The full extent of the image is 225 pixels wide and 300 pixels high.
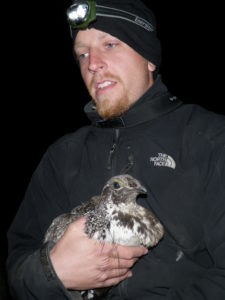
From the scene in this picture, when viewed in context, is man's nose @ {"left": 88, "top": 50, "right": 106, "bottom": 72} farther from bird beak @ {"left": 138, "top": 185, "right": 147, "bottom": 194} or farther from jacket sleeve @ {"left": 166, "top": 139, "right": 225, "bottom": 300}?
jacket sleeve @ {"left": 166, "top": 139, "right": 225, "bottom": 300}

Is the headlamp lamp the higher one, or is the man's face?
the headlamp lamp

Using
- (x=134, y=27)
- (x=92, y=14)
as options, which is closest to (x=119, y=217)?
(x=134, y=27)

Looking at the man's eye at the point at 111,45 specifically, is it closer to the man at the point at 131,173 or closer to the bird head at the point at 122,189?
the man at the point at 131,173

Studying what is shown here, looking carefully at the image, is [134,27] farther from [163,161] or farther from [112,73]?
[163,161]

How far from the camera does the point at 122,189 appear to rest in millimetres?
3203

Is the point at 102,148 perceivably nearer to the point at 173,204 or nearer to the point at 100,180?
the point at 100,180

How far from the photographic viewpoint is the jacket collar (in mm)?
3463

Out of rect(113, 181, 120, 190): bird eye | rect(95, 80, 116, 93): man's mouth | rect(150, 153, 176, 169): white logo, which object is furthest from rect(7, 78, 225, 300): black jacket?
rect(95, 80, 116, 93): man's mouth

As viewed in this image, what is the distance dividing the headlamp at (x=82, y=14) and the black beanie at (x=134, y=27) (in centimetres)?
6

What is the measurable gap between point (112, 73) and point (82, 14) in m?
0.75

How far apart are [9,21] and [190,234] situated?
30321mm

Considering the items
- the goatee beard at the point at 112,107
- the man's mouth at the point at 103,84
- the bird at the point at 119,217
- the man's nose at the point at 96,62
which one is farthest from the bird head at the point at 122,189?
the man's nose at the point at 96,62

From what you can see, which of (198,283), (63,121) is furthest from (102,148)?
(63,121)

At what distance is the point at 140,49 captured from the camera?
3.68 meters
